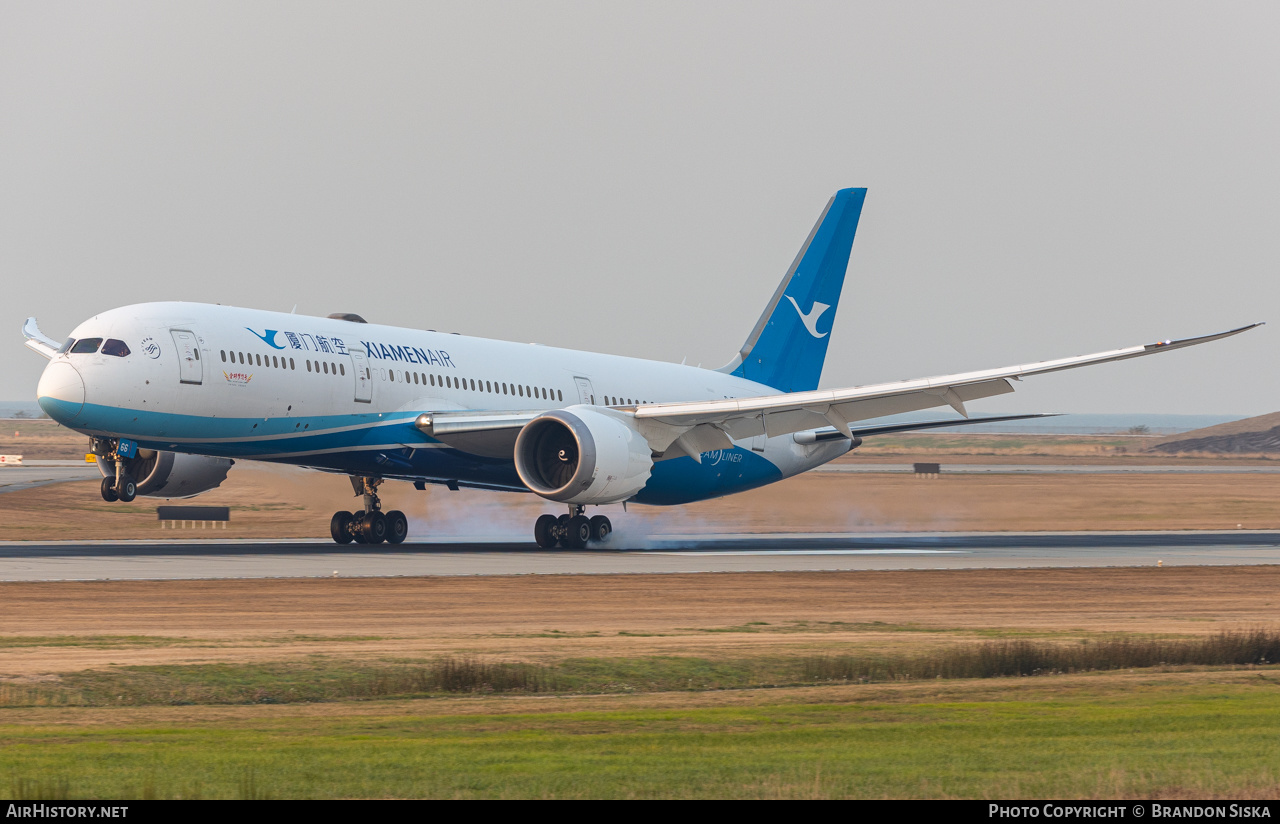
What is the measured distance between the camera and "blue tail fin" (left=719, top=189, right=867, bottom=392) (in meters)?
49.4

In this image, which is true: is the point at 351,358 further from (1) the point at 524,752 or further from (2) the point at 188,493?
(1) the point at 524,752

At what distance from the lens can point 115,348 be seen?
107ft

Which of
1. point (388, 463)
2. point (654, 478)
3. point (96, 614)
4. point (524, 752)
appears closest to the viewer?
point (524, 752)

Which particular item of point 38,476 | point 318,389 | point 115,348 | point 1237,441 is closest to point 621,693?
point 115,348

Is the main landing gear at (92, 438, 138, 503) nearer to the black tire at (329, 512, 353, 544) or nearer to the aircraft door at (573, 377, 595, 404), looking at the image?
the black tire at (329, 512, 353, 544)

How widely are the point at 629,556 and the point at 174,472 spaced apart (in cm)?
1189

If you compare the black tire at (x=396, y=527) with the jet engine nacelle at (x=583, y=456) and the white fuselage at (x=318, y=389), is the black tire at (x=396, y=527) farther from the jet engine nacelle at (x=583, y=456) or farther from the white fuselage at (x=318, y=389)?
the jet engine nacelle at (x=583, y=456)

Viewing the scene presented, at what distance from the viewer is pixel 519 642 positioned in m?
19.6

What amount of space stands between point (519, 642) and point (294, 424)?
17.2m

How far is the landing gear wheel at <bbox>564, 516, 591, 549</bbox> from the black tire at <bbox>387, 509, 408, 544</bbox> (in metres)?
4.59

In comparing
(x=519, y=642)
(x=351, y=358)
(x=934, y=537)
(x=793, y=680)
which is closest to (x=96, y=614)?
(x=519, y=642)

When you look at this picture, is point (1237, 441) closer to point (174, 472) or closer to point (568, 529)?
point (568, 529)

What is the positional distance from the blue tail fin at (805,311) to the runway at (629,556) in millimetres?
5761

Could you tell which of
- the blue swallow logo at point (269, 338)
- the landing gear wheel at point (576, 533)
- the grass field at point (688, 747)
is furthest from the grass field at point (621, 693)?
the landing gear wheel at point (576, 533)
